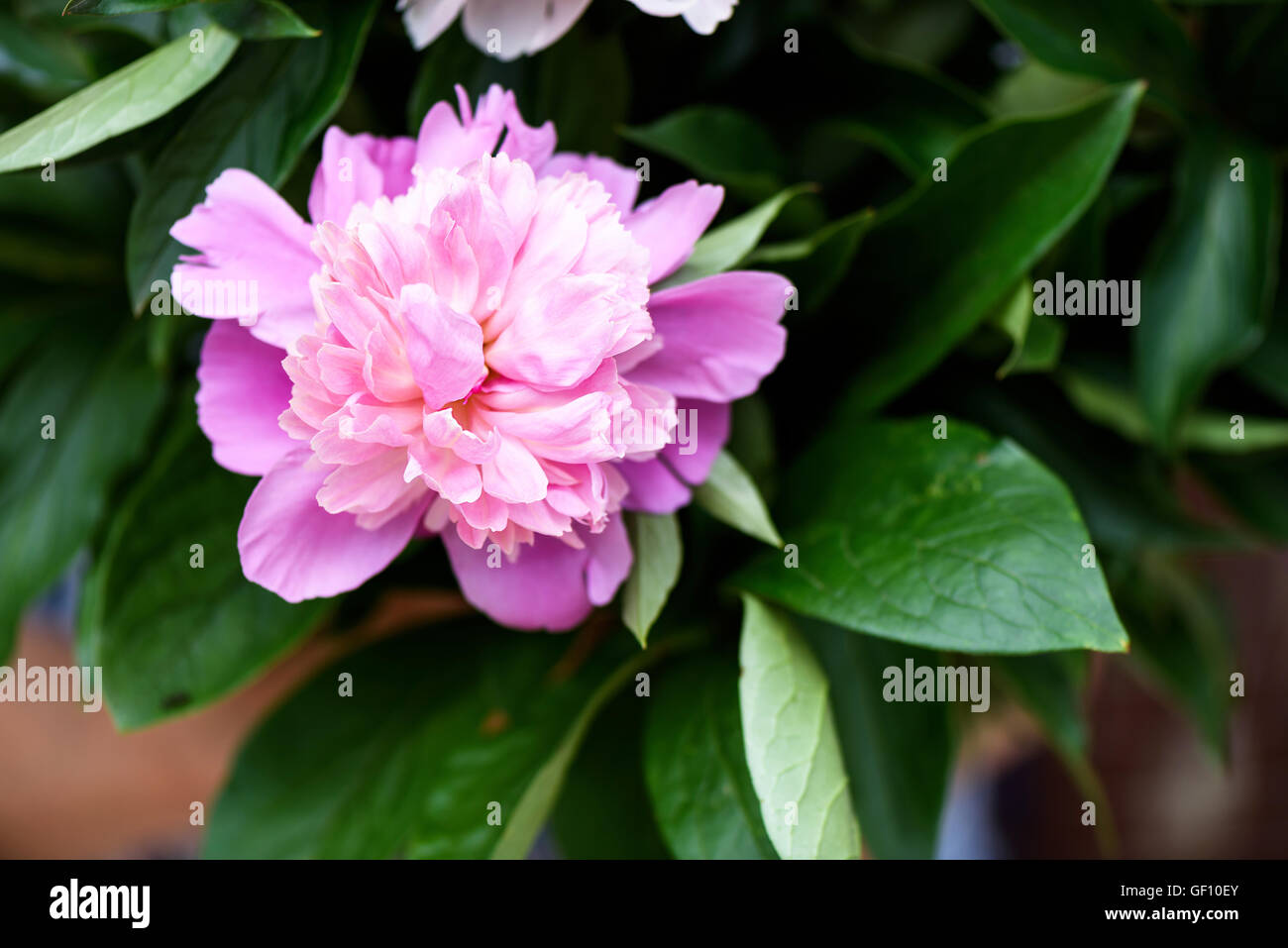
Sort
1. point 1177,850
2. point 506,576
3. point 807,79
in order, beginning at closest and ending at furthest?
1. point 506,576
2. point 807,79
3. point 1177,850

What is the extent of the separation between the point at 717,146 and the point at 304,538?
0.14 m

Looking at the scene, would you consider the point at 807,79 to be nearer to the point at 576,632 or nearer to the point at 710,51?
the point at 710,51

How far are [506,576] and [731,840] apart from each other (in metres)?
0.09

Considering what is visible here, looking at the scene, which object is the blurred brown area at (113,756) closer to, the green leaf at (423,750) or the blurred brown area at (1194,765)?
the green leaf at (423,750)

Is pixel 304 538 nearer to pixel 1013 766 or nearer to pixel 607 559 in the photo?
pixel 607 559

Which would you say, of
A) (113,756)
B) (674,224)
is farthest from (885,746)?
(113,756)

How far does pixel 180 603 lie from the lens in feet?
0.85

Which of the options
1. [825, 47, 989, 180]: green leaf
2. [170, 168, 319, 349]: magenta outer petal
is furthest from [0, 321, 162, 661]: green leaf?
[825, 47, 989, 180]: green leaf

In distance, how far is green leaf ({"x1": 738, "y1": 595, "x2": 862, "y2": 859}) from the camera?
196 mm

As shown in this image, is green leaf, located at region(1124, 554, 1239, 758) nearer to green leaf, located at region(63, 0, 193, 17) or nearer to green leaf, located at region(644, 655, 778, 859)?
green leaf, located at region(644, 655, 778, 859)

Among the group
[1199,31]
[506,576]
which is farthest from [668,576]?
[1199,31]

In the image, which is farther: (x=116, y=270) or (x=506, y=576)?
(x=116, y=270)

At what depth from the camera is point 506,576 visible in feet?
0.68

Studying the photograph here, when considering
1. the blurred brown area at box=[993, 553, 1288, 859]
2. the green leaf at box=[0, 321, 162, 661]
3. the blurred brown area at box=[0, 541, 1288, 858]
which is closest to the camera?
the green leaf at box=[0, 321, 162, 661]
